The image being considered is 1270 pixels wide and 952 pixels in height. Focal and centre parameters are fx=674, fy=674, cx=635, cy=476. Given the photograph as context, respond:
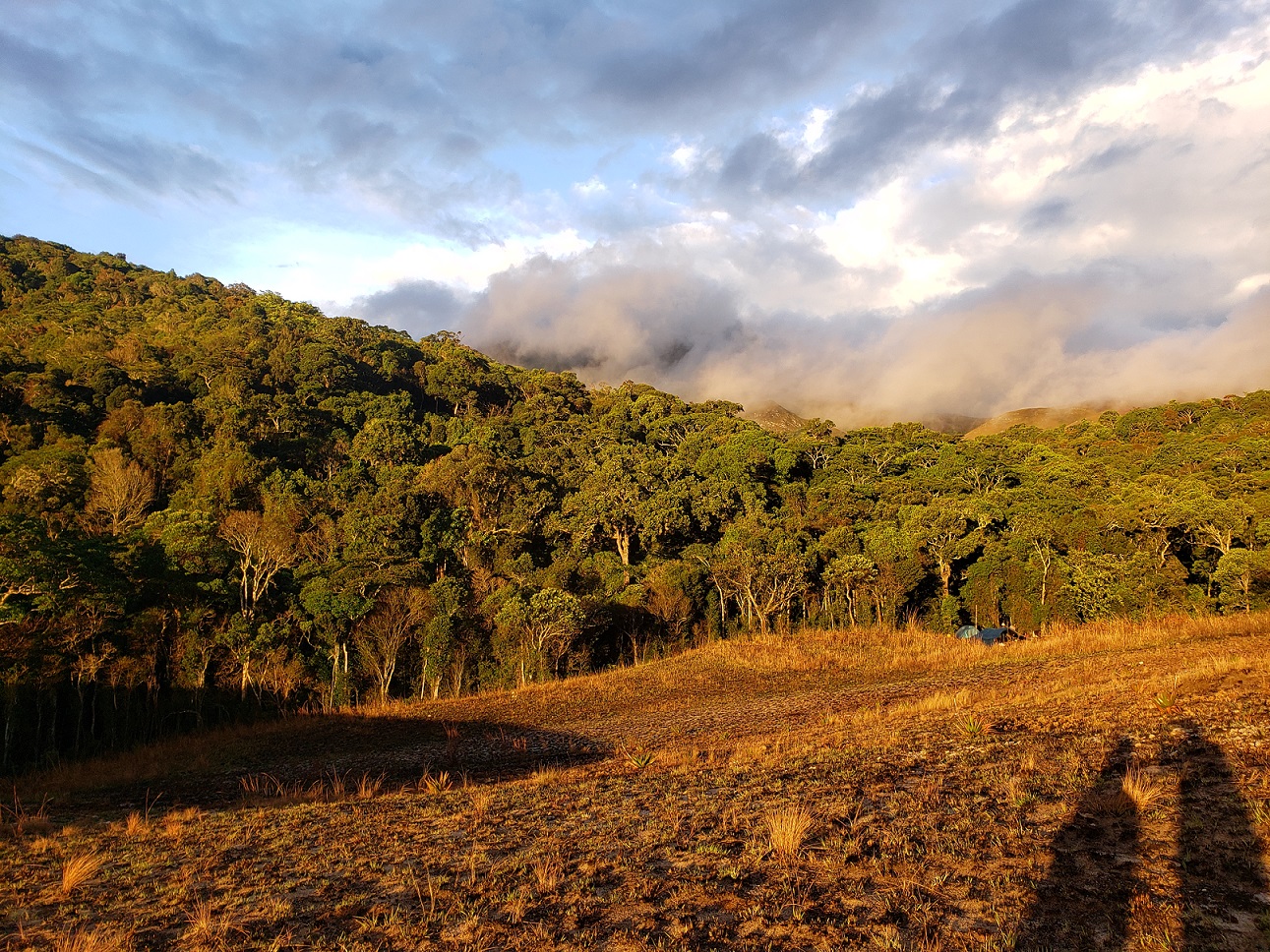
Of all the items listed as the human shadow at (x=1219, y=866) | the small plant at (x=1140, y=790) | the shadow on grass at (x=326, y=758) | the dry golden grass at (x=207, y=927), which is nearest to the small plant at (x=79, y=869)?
the dry golden grass at (x=207, y=927)

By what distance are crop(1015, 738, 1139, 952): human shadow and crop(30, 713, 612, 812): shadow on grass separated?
839 centimetres

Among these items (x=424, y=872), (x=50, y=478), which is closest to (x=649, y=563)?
(x=50, y=478)

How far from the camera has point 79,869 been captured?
6.32 m

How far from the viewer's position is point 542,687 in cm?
2594

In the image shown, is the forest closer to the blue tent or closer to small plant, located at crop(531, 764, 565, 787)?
the blue tent

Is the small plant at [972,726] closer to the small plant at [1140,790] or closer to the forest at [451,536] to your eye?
the small plant at [1140,790]

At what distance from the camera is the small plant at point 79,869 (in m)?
6.01

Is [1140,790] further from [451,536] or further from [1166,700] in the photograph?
[451,536]

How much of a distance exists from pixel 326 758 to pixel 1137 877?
52.8 ft

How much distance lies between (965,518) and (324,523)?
110 feet

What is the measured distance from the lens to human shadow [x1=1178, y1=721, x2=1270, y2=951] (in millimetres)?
3709

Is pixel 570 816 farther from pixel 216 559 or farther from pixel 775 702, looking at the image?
pixel 216 559

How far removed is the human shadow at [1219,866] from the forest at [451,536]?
2294cm

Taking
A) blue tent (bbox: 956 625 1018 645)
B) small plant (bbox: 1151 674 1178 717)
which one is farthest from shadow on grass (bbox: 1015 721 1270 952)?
blue tent (bbox: 956 625 1018 645)
